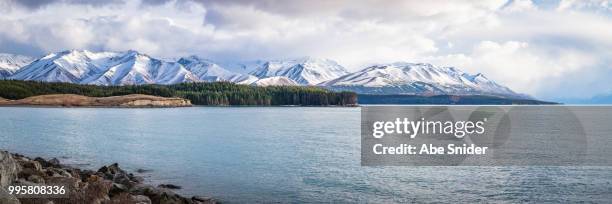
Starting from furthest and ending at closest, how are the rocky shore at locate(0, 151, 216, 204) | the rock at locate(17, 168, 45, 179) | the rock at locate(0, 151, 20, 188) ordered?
the rock at locate(17, 168, 45, 179)
the rock at locate(0, 151, 20, 188)
the rocky shore at locate(0, 151, 216, 204)

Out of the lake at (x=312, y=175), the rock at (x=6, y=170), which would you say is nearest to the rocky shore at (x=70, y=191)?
the rock at (x=6, y=170)

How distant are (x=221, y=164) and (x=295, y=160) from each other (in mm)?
6397

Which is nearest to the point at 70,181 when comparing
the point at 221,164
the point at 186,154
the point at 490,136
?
the point at 221,164

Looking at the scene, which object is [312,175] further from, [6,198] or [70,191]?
[6,198]

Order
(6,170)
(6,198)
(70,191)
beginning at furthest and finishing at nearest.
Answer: (6,170), (70,191), (6,198)

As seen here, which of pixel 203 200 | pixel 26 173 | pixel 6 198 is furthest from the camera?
pixel 203 200

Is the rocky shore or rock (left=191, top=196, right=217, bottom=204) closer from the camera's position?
the rocky shore

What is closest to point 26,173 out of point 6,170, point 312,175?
point 6,170

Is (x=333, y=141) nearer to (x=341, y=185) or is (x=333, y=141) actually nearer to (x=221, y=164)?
(x=221, y=164)

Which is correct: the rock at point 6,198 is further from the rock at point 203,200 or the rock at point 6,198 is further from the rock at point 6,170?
the rock at point 203,200

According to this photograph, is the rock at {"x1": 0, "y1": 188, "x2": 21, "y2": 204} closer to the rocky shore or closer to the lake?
the rocky shore

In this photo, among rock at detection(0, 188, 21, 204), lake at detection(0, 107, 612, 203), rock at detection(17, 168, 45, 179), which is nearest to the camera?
rock at detection(0, 188, 21, 204)

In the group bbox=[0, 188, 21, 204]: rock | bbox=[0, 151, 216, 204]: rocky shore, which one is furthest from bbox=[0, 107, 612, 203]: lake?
bbox=[0, 188, 21, 204]: rock

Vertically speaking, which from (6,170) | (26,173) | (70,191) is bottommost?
(26,173)
